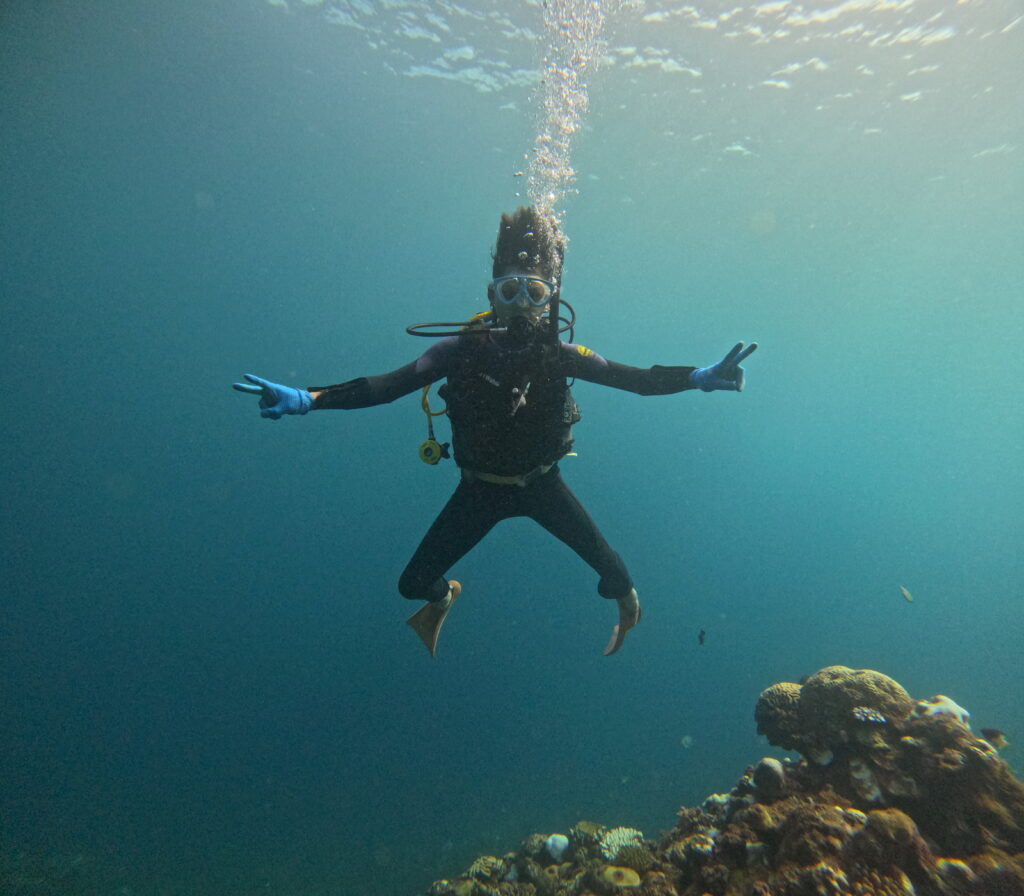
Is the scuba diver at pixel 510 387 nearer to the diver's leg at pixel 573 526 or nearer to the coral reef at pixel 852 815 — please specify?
the diver's leg at pixel 573 526

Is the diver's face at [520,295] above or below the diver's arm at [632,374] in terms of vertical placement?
above

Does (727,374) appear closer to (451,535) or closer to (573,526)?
(573,526)

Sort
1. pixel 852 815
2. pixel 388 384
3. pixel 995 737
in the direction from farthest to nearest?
1. pixel 995 737
2. pixel 388 384
3. pixel 852 815

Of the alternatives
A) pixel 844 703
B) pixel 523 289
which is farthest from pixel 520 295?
pixel 844 703

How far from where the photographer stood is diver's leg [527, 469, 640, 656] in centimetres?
465

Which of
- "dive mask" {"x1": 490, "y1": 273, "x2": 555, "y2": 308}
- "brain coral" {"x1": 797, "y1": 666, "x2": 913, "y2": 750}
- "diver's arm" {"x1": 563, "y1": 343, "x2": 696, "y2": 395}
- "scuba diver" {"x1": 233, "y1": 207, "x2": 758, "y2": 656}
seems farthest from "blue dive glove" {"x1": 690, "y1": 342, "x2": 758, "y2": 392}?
"brain coral" {"x1": 797, "y1": 666, "x2": 913, "y2": 750}

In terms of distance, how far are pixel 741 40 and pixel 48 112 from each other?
3174 cm

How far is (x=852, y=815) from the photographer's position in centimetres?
305

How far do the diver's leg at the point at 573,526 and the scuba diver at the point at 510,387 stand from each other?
0.05 feet

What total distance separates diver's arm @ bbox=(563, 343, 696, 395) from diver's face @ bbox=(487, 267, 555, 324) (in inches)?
19.1

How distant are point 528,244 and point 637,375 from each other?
162 centimetres

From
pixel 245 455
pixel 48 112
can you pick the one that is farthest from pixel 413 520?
pixel 48 112

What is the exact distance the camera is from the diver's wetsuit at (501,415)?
13.1 ft

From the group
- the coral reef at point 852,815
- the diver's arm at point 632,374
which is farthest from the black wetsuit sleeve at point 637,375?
the coral reef at point 852,815
